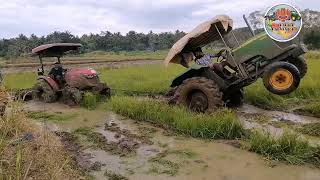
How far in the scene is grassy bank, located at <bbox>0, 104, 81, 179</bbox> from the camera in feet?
13.6

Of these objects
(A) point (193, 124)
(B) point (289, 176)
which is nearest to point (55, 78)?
(A) point (193, 124)

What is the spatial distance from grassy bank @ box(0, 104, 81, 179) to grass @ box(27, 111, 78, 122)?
105 inches

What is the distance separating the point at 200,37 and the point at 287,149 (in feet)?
12.0

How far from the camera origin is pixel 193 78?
9.76 metres

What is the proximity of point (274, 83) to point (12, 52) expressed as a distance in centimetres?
3684

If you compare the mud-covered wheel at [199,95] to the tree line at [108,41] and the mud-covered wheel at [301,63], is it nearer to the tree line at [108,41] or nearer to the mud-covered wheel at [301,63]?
the mud-covered wheel at [301,63]

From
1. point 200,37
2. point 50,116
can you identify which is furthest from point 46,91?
point 200,37

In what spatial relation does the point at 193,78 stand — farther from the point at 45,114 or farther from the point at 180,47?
the point at 45,114

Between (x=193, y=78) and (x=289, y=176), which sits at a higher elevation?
(x=193, y=78)

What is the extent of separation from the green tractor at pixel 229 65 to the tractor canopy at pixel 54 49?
3.43m

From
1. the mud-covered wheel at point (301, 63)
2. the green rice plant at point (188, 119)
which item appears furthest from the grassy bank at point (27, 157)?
the mud-covered wheel at point (301, 63)

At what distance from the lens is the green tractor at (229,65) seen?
8.66 m

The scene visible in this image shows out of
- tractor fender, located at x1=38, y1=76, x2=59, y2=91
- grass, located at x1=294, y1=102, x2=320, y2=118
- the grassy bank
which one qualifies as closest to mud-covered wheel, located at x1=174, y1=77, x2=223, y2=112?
grass, located at x1=294, y1=102, x2=320, y2=118

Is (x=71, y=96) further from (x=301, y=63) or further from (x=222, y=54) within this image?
(x=301, y=63)
